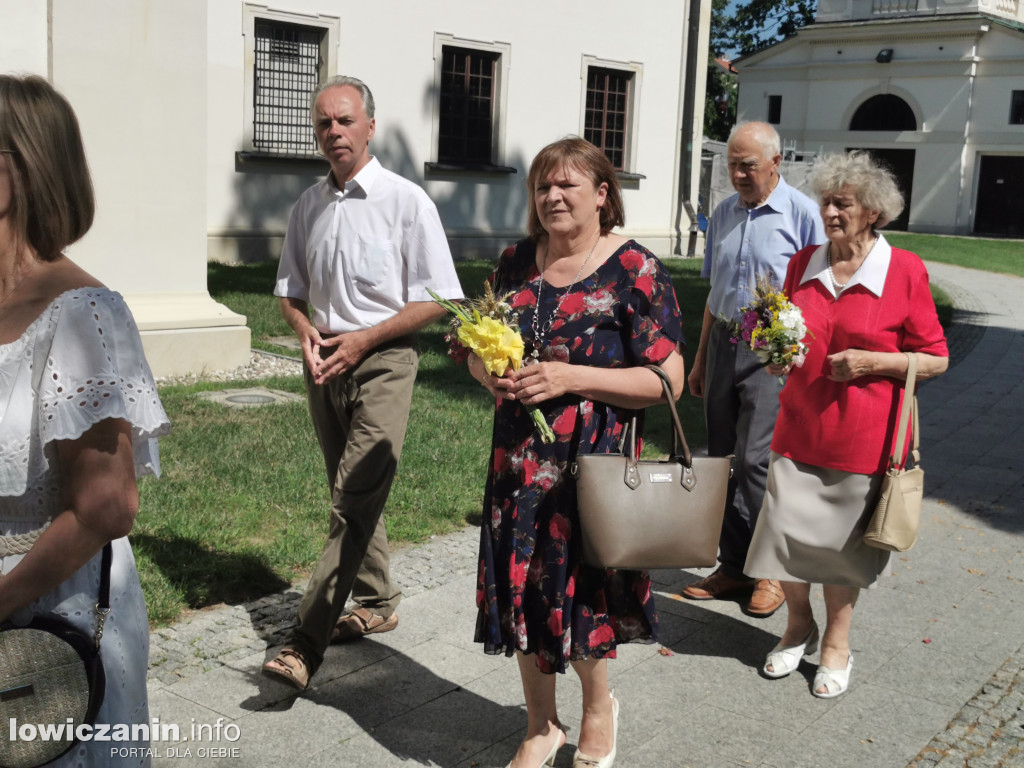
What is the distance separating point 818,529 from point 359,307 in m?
2.06

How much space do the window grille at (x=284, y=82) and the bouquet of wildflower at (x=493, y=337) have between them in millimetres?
16324

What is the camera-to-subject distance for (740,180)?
17.8 feet

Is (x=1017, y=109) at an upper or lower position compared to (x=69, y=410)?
upper

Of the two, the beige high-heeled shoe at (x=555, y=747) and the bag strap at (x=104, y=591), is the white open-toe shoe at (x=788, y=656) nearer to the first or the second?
the beige high-heeled shoe at (x=555, y=747)

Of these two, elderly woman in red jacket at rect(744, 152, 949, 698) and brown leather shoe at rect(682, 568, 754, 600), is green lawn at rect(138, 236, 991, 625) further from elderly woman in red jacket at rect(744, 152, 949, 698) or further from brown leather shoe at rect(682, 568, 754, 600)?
elderly woman in red jacket at rect(744, 152, 949, 698)

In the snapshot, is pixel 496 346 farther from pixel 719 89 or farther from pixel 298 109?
pixel 719 89

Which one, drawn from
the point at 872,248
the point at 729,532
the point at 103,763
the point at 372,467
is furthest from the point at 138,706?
the point at 729,532

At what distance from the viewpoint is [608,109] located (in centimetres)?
2492

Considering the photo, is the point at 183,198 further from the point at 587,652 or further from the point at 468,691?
the point at 587,652

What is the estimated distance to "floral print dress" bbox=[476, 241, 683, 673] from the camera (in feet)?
11.7

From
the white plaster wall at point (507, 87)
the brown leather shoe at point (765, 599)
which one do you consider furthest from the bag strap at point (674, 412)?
the white plaster wall at point (507, 87)

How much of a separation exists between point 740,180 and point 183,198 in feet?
19.8

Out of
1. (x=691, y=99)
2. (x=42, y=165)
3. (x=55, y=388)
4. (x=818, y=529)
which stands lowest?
(x=818, y=529)

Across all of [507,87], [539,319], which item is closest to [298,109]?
[507,87]
